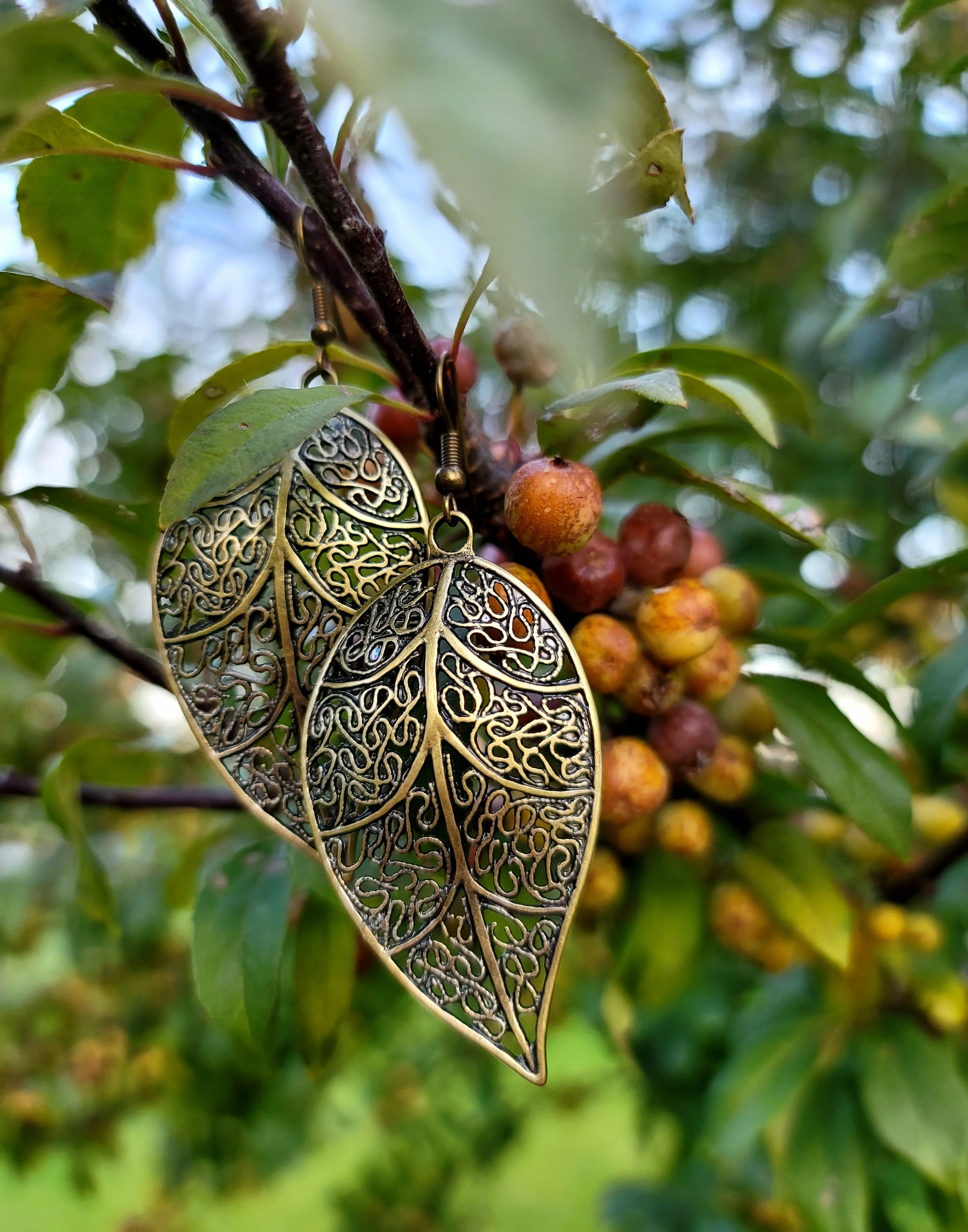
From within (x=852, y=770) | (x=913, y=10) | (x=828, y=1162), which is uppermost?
(x=913, y=10)

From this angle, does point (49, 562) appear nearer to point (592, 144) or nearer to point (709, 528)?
point (709, 528)

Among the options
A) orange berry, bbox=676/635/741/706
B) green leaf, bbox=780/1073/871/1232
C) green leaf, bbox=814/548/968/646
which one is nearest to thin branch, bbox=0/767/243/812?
orange berry, bbox=676/635/741/706

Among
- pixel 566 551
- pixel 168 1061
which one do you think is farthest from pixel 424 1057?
pixel 566 551

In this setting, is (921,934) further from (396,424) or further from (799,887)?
(396,424)

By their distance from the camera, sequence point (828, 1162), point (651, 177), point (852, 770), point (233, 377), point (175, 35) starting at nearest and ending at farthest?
point (651, 177) → point (175, 35) → point (233, 377) → point (852, 770) → point (828, 1162)

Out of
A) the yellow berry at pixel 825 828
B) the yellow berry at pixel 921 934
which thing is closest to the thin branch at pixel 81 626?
the yellow berry at pixel 825 828

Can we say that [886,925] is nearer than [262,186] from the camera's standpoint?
No

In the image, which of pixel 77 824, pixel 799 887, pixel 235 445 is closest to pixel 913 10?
pixel 235 445
